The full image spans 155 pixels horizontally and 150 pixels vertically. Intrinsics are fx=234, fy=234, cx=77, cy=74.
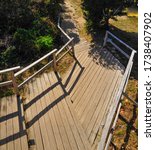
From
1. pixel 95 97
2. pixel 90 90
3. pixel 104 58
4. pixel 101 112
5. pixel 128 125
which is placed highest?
pixel 104 58

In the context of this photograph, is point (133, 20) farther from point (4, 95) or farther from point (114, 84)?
point (4, 95)

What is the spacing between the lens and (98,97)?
32.1 feet

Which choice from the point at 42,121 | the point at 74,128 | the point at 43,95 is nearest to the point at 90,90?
the point at 43,95

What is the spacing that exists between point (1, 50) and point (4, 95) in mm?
3844

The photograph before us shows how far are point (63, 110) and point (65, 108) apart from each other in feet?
0.45

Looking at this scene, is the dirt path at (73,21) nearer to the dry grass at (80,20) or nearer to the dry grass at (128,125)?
the dry grass at (80,20)

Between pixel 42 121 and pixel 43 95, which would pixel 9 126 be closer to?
pixel 42 121

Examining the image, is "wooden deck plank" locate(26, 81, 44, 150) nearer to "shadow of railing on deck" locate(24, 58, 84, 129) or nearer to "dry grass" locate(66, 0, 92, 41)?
"shadow of railing on deck" locate(24, 58, 84, 129)

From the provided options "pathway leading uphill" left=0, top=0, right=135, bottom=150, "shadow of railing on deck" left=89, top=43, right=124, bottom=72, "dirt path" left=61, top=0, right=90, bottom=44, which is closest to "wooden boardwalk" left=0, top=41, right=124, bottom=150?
"pathway leading uphill" left=0, top=0, right=135, bottom=150

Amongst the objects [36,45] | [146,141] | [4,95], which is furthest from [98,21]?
[146,141]

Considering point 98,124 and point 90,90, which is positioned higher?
point 90,90

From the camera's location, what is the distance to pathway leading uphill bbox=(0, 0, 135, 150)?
748 cm

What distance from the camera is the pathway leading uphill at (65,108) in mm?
7485

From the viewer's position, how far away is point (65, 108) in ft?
29.2
